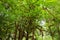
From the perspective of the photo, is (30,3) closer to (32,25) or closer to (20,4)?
(20,4)

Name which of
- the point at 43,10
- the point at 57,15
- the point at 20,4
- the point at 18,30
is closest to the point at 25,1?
the point at 20,4

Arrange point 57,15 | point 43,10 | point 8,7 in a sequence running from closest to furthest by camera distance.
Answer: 1. point 8,7
2. point 43,10
3. point 57,15

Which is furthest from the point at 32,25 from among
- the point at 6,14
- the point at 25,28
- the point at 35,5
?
the point at 6,14

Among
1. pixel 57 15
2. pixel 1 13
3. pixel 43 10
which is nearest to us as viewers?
pixel 1 13

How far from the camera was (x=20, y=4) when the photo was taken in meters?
15.3

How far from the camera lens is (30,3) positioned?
15.6 meters

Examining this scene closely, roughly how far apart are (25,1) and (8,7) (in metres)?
1.15

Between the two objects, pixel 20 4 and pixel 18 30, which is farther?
pixel 18 30

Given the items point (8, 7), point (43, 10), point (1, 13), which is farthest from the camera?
point (43, 10)

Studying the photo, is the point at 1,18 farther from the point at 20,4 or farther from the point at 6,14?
the point at 20,4

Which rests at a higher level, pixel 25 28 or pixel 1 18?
pixel 1 18

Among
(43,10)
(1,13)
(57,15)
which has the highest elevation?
(1,13)

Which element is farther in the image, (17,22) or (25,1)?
(17,22)

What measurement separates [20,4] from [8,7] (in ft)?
2.63
